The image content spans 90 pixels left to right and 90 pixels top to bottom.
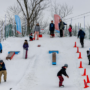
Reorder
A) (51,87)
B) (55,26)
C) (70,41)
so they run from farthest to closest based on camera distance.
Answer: (55,26) → (70,41) → (51,87)

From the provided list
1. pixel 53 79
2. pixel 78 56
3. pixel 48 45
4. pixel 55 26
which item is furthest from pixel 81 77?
pixel 55 26

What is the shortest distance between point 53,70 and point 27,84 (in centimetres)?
284

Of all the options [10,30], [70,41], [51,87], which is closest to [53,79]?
[51,87]

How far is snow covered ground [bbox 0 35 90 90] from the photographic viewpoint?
32.5 feet

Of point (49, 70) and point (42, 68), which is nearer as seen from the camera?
point (49, 70)

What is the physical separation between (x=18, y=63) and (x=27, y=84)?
13.9 feet

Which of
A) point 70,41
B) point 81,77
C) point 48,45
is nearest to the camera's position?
point 81,77

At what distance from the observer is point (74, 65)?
516 inches

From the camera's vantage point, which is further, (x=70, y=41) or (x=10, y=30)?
(x=10, y=30)

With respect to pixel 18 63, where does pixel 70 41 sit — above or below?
above

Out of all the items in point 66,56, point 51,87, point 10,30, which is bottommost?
point 51,87

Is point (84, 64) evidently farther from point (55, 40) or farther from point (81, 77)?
point (55, 40)

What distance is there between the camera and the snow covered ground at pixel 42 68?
991 cm

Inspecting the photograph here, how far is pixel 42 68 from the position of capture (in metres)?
A: 12.8
